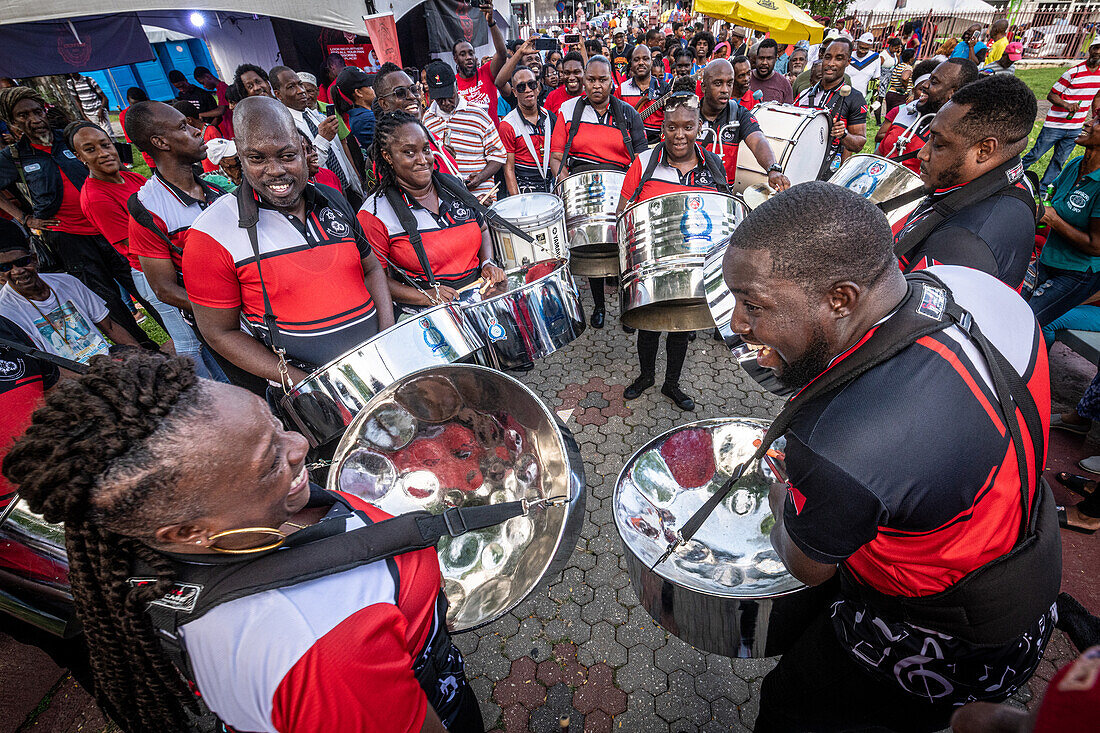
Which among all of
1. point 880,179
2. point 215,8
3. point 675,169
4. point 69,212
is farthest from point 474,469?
point 215,8

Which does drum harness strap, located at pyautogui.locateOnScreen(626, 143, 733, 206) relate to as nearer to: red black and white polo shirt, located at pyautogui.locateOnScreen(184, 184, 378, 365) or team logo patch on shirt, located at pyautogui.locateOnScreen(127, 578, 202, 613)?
red black and white polo shirt, located at pyautogui.locateOnScreen(184, 184, 378, 365)

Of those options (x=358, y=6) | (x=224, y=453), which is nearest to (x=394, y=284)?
(x=224, y=453)

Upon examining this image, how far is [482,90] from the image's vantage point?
4.68 metres

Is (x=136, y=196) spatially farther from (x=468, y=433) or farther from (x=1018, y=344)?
(x=1018, y=344)

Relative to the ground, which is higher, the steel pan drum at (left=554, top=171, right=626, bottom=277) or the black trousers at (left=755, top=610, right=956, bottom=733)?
the steel pan drum at (left=554, top=171, right=626, bottom=277)

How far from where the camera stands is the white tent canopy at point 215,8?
169 inches

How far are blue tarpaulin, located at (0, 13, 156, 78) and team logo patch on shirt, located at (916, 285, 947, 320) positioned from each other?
765cm

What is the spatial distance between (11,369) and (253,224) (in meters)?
0.88

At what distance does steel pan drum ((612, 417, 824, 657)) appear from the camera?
1.32m

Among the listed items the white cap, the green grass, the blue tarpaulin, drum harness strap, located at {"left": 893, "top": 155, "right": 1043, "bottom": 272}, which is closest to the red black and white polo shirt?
the white cap

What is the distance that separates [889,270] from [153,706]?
1.72 meters

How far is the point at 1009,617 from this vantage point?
1.01 m

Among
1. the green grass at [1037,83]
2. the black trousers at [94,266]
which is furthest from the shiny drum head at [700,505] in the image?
the green grass at [1037,83]

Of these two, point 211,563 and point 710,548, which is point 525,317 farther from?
point 211,563
